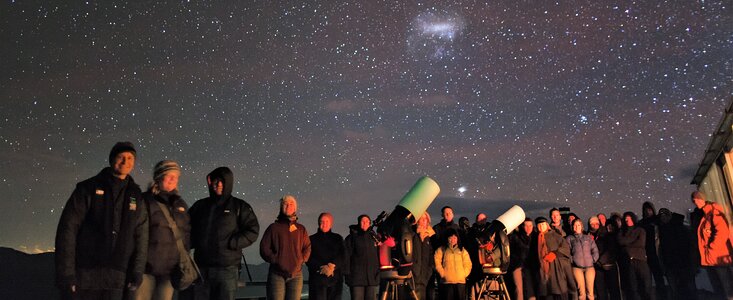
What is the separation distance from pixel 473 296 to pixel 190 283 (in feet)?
20.5

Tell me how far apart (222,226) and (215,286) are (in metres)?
0.61

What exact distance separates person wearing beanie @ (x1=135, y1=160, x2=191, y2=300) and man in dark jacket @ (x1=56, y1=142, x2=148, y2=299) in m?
0.45

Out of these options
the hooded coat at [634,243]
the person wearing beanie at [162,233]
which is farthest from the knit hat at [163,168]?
the hooded coat at [634,243]

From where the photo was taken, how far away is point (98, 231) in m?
4.20

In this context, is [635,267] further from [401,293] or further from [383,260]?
[383,260]

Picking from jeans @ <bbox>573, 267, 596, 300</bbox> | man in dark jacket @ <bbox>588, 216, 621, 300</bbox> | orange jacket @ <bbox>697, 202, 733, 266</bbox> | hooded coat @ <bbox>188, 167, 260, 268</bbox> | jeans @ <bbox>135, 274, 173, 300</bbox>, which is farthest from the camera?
man in dark jacket @ <bbox>588, 216, 621, 300</bbox>

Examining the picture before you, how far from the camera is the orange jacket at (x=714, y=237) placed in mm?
9359

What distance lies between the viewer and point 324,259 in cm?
912

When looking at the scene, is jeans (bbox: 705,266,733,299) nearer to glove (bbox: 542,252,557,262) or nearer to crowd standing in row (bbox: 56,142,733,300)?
crowd standing in row (bbox: 56,142,733,300)

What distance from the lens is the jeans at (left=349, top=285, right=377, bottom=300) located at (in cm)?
904

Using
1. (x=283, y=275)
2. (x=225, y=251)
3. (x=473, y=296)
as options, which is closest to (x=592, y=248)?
(x=473, y=296)

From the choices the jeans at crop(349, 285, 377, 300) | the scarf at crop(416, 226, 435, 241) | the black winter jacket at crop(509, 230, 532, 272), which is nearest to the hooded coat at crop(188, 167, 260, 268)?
the jeans at crop(349, 285, 377, 300)

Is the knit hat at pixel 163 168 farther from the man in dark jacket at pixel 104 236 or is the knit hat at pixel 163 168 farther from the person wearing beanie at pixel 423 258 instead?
the person wearing beanie at pixel 423 258

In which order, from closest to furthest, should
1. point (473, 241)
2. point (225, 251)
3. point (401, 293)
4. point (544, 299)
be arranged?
point (225, 251), point (401, 293), point (473, 241), point (544, 299)
